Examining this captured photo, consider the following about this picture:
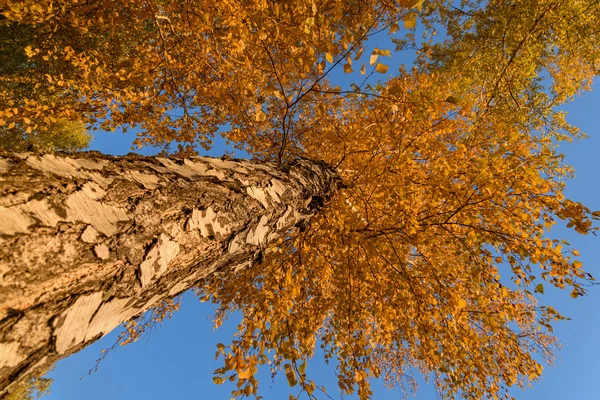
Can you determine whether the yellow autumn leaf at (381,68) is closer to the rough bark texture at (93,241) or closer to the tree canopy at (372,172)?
the tree canopy at (372,172)

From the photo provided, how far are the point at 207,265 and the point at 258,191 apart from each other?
648 millimetres

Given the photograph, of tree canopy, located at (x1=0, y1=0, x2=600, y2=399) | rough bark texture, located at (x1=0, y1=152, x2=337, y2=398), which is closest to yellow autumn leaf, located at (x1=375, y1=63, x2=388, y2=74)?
tree canopy, located at (x1=0, y1=0, x2=600, y2=399)

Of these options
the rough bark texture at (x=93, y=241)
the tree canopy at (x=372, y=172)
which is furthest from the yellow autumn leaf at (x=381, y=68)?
the rough bark texture at (x=93, y=241)

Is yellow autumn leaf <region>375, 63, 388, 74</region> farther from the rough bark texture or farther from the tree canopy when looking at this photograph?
the rough bark texture

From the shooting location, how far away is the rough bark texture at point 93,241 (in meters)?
0.66

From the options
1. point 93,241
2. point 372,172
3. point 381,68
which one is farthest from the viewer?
point 372,172

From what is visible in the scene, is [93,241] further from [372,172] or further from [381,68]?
[372,172]

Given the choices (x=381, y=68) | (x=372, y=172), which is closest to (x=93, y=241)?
(x=381, y=68)

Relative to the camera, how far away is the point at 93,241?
85cm

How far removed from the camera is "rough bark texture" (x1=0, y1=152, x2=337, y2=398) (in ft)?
2.16

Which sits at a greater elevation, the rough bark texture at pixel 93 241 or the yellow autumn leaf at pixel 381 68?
the yellow autumn leaf at pixel 381 68

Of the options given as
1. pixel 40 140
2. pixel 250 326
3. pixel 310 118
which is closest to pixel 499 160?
pixel 250 326

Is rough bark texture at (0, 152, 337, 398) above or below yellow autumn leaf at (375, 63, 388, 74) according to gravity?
below

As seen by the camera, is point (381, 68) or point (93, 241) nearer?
point (93, 241)
